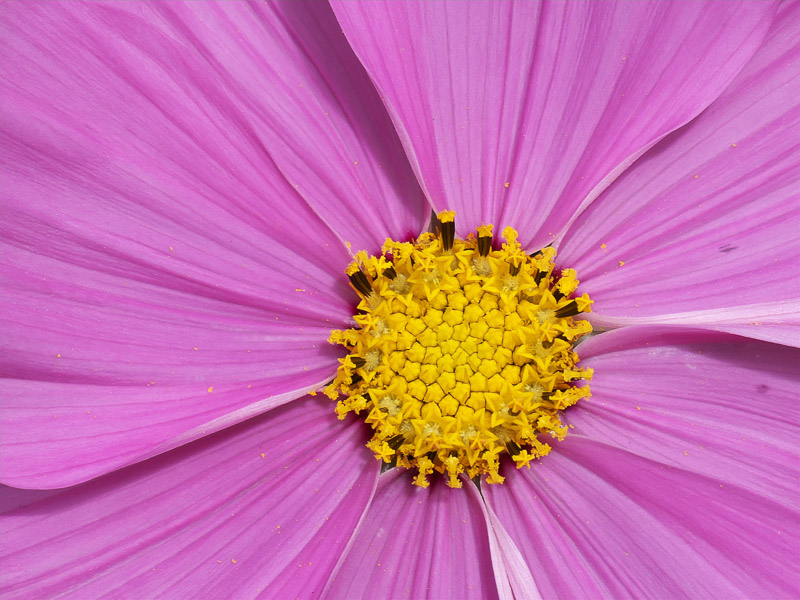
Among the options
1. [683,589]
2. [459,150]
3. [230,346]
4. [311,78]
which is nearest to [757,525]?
[683,589]

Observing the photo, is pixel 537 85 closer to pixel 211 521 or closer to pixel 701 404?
pixel 701 404

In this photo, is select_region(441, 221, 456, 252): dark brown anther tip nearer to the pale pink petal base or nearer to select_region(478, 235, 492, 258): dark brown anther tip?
select_region(478, 235, 492, 258): dark brown anther tip

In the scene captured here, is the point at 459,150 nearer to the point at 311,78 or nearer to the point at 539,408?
the point at 311,78

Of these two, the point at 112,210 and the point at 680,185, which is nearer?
the point at 112,210

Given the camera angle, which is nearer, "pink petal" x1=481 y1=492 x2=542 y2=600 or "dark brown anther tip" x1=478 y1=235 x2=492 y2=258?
"pink petal" x1=481 y1=492 x2=542 y2=600

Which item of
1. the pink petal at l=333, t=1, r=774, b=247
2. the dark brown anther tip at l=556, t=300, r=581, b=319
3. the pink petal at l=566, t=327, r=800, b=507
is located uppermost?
the pink petal at l=333, t=1, r=774, b=247

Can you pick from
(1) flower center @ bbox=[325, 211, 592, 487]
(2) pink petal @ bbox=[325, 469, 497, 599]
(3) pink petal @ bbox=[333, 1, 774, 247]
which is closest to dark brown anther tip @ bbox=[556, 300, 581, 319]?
(1) flower center @ bbox=[325, 211, 592, 487]
